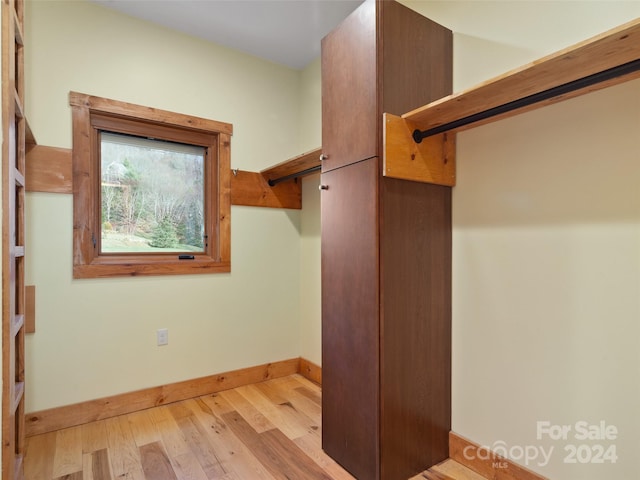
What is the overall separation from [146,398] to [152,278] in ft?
2.59

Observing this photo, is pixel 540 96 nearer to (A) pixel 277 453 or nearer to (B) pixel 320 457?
(B) pixel 320 457

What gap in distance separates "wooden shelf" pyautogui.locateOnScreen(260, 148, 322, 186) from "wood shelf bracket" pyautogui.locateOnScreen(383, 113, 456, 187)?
67cm

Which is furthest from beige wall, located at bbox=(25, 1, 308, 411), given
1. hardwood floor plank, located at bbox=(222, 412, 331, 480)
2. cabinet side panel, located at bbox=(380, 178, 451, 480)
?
cabinet side panel, located at bbox=(380, 178, 451, 480)

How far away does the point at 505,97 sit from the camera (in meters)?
1.34

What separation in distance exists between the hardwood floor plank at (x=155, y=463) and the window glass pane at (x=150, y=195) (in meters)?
1.22

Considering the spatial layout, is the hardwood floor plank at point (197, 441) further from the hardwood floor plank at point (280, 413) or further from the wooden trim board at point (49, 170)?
the wooden trim board at point (49, 170)

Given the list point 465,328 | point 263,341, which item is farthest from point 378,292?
point 263,341

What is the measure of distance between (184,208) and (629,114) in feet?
8.24

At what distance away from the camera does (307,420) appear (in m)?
2.16

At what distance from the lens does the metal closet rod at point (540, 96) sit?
1080mm

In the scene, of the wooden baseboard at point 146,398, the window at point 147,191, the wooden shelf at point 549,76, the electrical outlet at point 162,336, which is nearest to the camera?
the wooden shelf at point 549,76

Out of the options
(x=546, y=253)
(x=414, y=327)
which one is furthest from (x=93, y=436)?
(x=546, y=253)

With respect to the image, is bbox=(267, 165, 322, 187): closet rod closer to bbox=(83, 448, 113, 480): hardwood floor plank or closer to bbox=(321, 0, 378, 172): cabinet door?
bbox=(321, 0, 378, 172): cabinet door

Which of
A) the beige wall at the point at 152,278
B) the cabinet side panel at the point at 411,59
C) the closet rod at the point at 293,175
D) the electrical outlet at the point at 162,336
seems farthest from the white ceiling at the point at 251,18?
the electrical outlet at the point at 162,336
